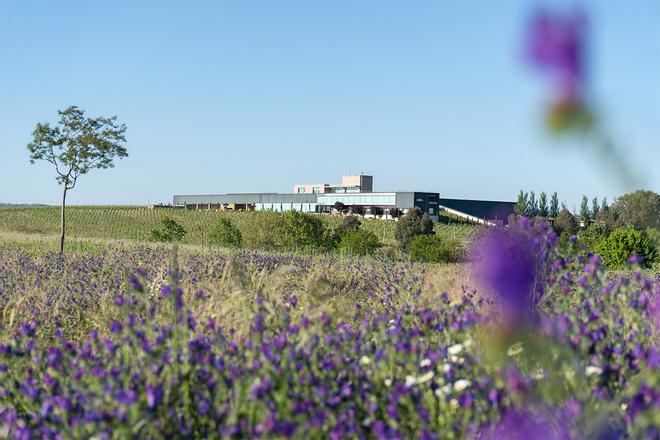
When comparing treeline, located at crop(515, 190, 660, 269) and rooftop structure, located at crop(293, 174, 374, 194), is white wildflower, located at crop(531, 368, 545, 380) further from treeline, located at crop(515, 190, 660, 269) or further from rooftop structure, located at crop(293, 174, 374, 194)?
rooftop structure, located at crop(293, 174, 374, 194)

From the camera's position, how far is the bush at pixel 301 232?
23562 millimetres

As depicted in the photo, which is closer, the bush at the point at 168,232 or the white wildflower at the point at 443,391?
the white wildflower at the point at 443,391

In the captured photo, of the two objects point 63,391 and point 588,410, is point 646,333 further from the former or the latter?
point 63,391

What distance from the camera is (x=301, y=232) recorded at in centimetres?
2380

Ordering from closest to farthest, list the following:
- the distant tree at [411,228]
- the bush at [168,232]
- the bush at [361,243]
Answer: the bush at [361,243] < the bush at [168,232] < the distant tree at [411,228]

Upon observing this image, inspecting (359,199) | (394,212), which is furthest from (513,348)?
(359,199)

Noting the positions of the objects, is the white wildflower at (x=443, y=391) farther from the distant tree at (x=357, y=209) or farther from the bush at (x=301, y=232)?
the distant tree at (x=357, y=209)

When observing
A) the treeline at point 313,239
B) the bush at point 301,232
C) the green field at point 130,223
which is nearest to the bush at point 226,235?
the treeline at point 313,239

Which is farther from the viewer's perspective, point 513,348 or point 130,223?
point 130,223

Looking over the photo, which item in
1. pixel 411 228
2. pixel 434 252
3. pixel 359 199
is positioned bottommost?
pixel 434 252

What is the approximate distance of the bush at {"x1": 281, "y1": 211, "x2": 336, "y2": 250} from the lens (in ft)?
77.3

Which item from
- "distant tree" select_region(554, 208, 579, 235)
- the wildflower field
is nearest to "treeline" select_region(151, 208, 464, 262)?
the wildflower field

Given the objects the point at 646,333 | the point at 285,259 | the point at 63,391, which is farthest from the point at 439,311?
the point at 285,259

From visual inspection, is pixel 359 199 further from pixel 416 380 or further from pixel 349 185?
pixel 416 380
